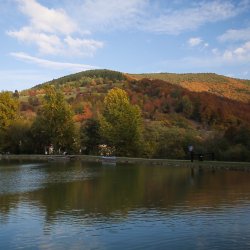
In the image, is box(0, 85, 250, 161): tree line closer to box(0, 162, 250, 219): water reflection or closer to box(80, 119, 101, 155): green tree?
box(80, 119, 101, 155): green tree

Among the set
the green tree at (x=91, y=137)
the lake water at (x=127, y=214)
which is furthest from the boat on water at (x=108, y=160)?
the lake water at (x=127, y=214)

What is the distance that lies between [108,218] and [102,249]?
318 centimetres

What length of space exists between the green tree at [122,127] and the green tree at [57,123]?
229 inches

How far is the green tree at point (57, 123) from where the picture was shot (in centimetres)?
4559

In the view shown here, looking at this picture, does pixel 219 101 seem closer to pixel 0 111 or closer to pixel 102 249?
pixel 0 111

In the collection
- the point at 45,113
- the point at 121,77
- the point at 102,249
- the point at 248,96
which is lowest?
the point at 102,249

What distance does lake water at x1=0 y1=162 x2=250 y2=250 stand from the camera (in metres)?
10.1

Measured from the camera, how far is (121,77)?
101 meters

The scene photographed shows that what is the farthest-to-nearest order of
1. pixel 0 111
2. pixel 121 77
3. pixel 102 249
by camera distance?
pixel 121 77
pixel 0 111
pixel 102 249

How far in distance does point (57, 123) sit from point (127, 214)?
110ft

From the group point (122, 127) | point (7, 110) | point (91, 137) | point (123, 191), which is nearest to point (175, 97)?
point (7, 110)

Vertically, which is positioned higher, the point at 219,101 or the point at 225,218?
the point at 219,101

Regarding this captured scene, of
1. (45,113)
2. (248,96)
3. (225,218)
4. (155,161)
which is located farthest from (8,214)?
(248,96)

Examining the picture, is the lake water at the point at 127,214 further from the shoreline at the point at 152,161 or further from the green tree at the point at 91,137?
the green tree at the point at 91,137
